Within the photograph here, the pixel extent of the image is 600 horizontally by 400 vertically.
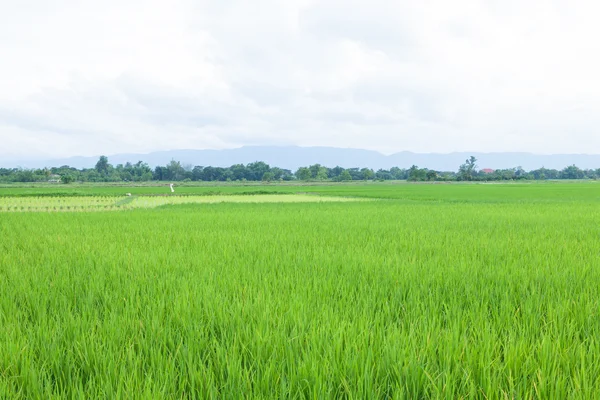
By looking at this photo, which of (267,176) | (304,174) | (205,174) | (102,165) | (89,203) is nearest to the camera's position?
(89,203)

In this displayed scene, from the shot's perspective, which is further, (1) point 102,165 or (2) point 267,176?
(1) point 102,165

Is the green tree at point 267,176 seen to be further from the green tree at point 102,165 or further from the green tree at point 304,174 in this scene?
the green tree at point 102,165

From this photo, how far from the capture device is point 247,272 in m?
3.28

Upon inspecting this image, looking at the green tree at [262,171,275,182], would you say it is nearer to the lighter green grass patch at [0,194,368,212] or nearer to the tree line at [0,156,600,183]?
the tree line at [0,156,600,183]

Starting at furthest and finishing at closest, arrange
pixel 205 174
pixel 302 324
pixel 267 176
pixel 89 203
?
pixel 267 176, pixel 205 174, pixel 89 203, pixel 302 324

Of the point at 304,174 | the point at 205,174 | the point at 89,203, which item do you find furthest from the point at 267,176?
the point at 89,203

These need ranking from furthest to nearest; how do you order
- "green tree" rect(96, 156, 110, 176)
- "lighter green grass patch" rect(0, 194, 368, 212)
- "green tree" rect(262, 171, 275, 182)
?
"green tree" rect(96, 156, 110, 176) → "green tree" rect(262, 171, 275, 182) → "lighter green grass patch" rect(0, 194, 368, 212)

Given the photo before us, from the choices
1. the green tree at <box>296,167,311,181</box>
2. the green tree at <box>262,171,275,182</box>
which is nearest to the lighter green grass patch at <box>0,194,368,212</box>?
the green tree at <box>262,171,275,182</box>

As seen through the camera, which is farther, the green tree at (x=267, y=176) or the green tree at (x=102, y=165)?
the green tree at (x=102, y=165)

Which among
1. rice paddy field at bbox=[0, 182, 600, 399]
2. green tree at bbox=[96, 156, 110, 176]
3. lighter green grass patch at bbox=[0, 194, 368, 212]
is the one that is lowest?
lighter green grass patch at bbox=[0, 194, 368, 212]

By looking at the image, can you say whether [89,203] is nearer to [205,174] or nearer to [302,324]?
[302,324]

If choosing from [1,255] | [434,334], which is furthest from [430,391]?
[1,255]

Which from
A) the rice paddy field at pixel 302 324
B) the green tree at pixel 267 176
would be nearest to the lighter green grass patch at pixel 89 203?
the rice paddy field at pixel 302 324

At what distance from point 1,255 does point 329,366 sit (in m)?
4.43
